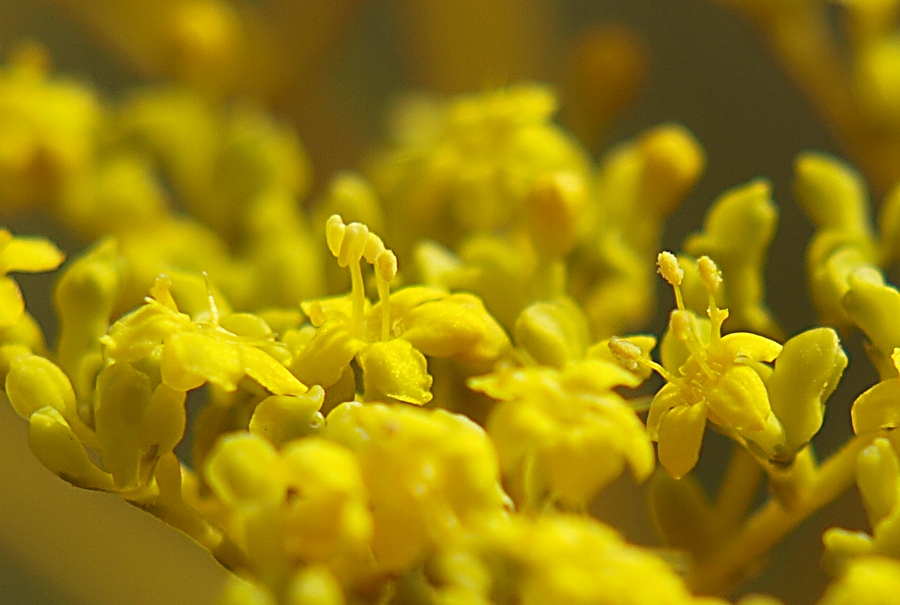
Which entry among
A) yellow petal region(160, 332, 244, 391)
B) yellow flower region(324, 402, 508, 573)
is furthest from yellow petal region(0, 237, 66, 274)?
yellow flower region(324, 402, 508, 573)

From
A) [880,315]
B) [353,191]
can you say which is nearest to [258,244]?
[353,191]

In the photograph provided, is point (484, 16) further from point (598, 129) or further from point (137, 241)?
point (137, 241)

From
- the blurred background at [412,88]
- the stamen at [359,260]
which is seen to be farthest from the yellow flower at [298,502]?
the blurred background at [412,88]

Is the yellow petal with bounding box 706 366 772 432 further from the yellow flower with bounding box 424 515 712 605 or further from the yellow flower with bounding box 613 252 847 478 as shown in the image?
the yellow flower with bounding box 424 515 712 605

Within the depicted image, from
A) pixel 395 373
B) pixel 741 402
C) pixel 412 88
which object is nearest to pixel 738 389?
pixel 741 402

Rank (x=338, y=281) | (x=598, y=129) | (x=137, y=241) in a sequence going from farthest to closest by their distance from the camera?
(x=598, y=129) < (x=137, y=241) < (x=338, y=281)

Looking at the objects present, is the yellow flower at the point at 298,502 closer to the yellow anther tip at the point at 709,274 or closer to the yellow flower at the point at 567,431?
the yellow flower at the point at 567,431
